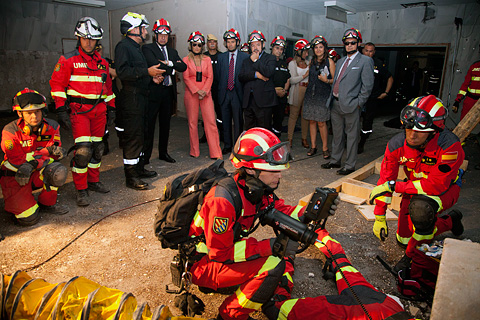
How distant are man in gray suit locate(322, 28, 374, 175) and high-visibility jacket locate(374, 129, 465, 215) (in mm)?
2352

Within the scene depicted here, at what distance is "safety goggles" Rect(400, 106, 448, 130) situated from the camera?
10.3 ft

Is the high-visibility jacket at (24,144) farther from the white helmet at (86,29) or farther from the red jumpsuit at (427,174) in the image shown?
the red jumpsuit at (427,174)

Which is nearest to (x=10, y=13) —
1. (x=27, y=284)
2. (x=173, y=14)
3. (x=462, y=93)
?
(x=173, y=14)

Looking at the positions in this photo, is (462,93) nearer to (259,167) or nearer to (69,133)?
(259,167)

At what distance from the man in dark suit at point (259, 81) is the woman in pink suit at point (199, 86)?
2.11 feet

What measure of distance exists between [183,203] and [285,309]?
1.05 m

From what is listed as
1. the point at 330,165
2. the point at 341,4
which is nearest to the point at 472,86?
the point at 330,165

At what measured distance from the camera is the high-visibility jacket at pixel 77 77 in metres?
4.49

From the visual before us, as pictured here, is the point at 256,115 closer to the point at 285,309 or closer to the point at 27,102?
the point at 27,102

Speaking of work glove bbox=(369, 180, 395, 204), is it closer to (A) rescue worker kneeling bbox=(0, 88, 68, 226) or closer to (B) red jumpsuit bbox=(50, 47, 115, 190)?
(A) rescue worker kneeling bbox=(0, 88, 68, 226)


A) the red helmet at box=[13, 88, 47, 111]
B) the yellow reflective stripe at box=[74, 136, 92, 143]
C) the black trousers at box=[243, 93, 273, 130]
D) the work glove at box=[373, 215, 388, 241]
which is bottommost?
the work glove at box=[373, 215, 388, 241]

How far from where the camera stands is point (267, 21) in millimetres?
10031

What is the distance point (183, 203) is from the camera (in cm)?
248

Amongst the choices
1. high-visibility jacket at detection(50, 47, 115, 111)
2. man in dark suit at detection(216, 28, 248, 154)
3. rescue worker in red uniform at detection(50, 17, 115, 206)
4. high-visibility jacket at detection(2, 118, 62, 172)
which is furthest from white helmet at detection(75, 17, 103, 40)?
man in dark suit at detection(216, 28, 248, 154)
